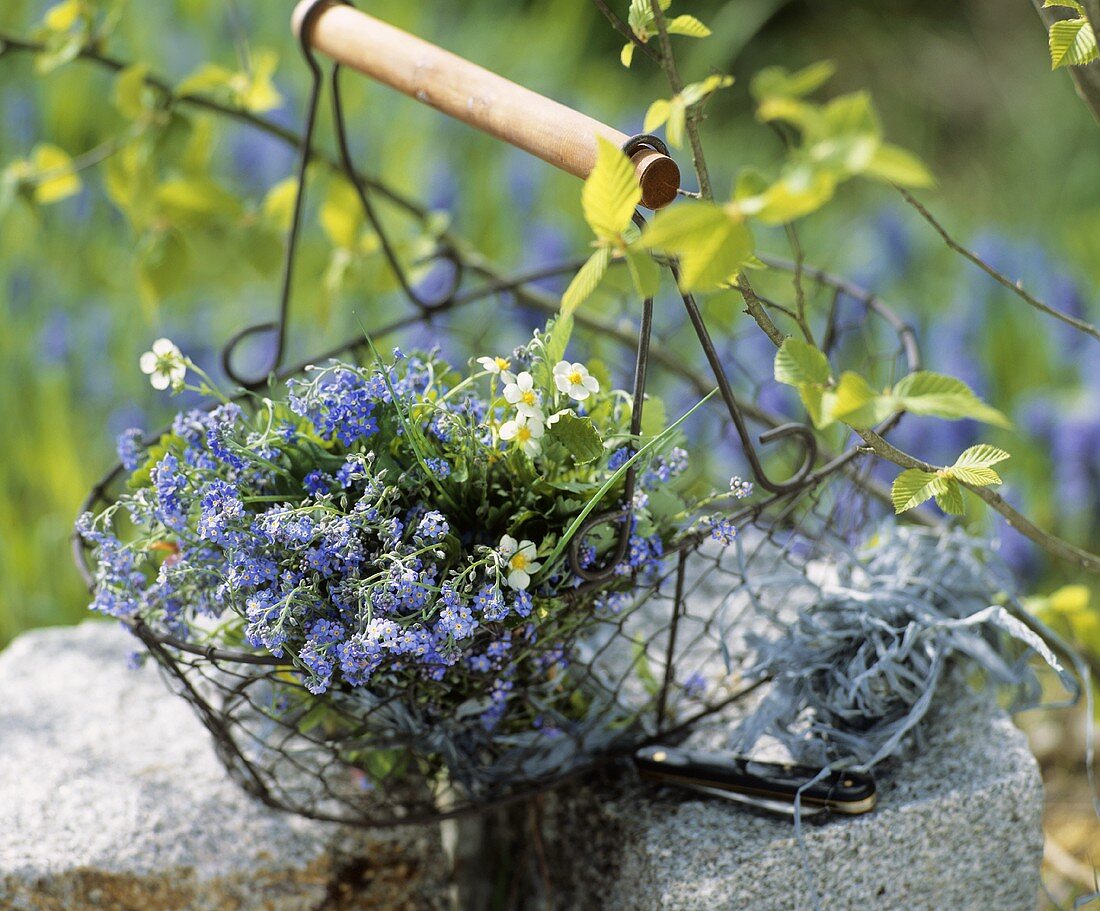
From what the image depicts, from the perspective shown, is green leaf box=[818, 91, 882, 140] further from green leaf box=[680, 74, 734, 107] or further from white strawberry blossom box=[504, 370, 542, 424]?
white strawberry blossom box=[504, 370, 542, 424]

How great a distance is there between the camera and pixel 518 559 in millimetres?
629

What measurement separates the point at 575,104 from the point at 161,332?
1.00 metres

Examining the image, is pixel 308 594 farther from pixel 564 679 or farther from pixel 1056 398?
pixel 1056 398

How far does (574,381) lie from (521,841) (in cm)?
47

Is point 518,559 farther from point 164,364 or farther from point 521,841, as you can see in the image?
point 521,841

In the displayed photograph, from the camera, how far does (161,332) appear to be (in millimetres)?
1826

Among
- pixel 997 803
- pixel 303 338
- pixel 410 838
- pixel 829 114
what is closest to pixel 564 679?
pixel 410 838

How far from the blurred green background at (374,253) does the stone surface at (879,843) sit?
197 millimetres

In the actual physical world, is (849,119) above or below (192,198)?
below

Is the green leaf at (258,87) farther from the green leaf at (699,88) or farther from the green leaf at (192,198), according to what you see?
the green leaf at (699,88)

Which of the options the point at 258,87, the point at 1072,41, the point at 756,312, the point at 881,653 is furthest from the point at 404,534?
the point at 258,87

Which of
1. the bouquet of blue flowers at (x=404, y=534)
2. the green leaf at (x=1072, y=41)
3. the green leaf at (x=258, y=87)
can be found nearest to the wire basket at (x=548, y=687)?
the bouquet of blue flowers at (x=404, y=534)

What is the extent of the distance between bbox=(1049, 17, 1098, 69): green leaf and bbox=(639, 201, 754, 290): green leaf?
0.27m

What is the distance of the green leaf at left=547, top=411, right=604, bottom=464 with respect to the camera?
0.62m
